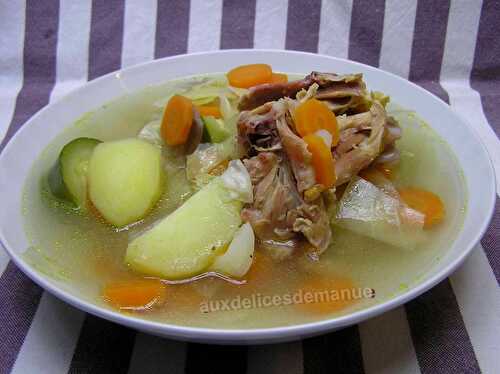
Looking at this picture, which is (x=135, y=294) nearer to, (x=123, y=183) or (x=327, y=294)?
(x=123, y=183)

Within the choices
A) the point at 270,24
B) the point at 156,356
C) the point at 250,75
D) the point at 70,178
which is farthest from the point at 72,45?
the point at 156,356

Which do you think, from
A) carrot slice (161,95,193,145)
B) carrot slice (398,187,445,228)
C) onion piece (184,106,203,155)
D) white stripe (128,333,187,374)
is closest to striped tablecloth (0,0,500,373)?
carrot slice (398,187,445,228)

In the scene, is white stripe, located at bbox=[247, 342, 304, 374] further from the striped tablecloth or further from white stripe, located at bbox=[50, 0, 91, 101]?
white stripe, located at bbox=[50, 0, 91, 101]

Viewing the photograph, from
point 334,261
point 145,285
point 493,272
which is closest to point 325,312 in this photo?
point 334,261

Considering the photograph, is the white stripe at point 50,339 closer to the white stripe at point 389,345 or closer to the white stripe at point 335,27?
the white stripe at point 389,345

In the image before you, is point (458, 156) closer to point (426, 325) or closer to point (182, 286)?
point (426, 325)

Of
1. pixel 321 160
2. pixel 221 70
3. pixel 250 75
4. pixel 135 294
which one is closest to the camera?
pixel 135 294
